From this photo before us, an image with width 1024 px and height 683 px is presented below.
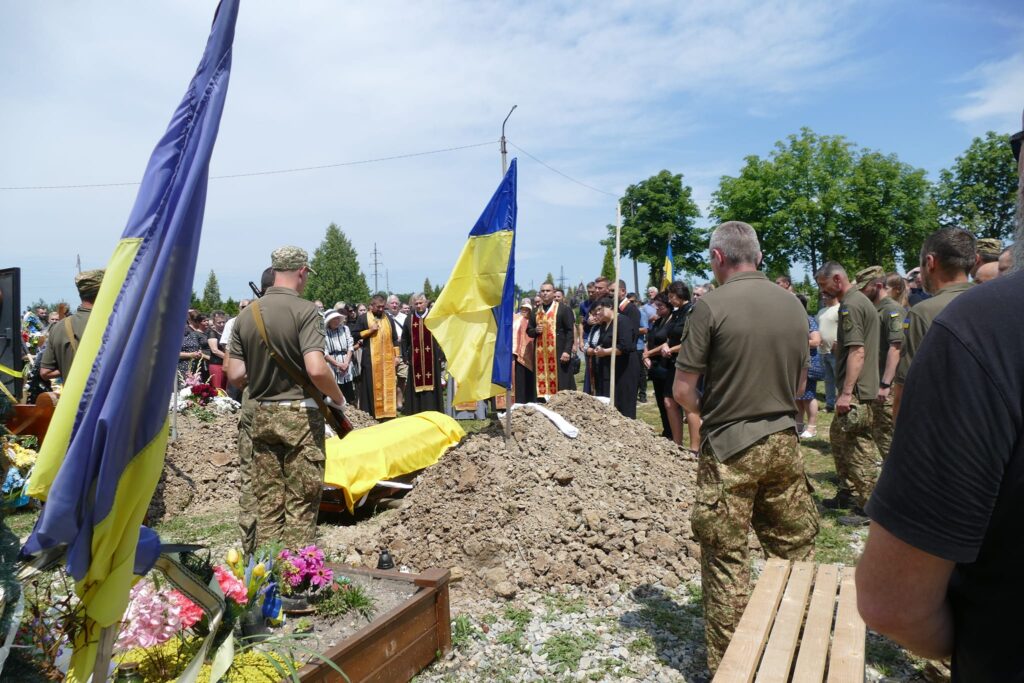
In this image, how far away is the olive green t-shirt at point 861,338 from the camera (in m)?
5.84

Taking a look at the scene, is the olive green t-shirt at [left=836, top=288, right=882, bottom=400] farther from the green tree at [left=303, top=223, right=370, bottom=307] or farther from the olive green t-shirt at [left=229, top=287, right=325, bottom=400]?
the green tree at [left=303, top=223, right=370, bottom=307]

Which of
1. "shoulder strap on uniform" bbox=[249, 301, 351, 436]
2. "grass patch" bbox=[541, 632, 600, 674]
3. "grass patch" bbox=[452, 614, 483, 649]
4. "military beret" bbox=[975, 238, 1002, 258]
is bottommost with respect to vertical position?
"grass patch" bbox=[541, 632, 600, 674]

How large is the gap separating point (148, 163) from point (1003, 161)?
4496cm

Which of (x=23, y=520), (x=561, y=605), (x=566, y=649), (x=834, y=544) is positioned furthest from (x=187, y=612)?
(x=23, y=520)

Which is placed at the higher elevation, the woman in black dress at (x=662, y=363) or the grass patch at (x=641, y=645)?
the woman in black dress at (x=662, y=363)

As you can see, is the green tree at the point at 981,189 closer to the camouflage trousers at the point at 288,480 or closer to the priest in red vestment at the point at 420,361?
the priest in red vestment at the point at 420,361

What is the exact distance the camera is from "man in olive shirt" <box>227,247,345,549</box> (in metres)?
4.76

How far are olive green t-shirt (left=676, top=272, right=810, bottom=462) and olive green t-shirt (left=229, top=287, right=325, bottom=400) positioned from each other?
2.60 meters

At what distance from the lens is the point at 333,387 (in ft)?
15.9

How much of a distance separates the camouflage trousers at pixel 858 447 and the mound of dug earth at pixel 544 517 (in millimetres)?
1376

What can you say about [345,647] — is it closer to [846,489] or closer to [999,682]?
[999,682]

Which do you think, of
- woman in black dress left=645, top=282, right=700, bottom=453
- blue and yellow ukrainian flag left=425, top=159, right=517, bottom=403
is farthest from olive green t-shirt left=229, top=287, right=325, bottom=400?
woman in black dress left=645, top=282, right=700, bottom=453

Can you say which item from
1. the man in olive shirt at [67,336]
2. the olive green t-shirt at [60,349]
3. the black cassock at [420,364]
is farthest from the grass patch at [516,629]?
the black cassock at [420,364]

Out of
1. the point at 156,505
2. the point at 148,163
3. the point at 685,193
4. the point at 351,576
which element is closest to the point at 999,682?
the point at 148,163
